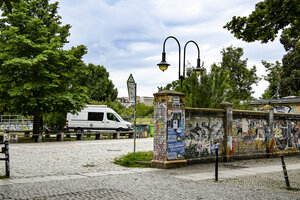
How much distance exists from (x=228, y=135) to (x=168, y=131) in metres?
3.32

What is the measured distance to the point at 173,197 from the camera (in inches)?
253

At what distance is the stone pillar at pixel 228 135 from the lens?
1284cm

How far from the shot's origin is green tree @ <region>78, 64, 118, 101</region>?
5334 centimetres

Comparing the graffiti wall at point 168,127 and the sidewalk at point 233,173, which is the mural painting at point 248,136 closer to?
the sidewalk at point 233,173

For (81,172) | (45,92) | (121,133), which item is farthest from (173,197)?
(121,133)

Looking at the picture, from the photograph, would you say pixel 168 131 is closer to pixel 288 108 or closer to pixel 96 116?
pixel 288 108

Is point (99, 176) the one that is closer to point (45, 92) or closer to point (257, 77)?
point (45, 92)

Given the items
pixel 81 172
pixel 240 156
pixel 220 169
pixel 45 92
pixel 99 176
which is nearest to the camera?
pixel 99 176

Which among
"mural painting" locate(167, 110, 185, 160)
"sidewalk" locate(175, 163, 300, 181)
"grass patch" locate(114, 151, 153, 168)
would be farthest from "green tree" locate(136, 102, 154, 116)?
"sidewalk" locate(175, 163, 300, 181)

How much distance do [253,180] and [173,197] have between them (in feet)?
11.2

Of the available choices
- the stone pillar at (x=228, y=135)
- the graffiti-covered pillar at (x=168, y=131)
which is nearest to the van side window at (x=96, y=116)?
the stone pillar at (x=228, y=135)

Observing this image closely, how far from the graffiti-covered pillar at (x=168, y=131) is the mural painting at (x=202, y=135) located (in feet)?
1.83

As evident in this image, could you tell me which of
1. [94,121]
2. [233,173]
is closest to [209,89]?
[233,173]

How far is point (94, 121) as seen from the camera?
29500 millimetres
